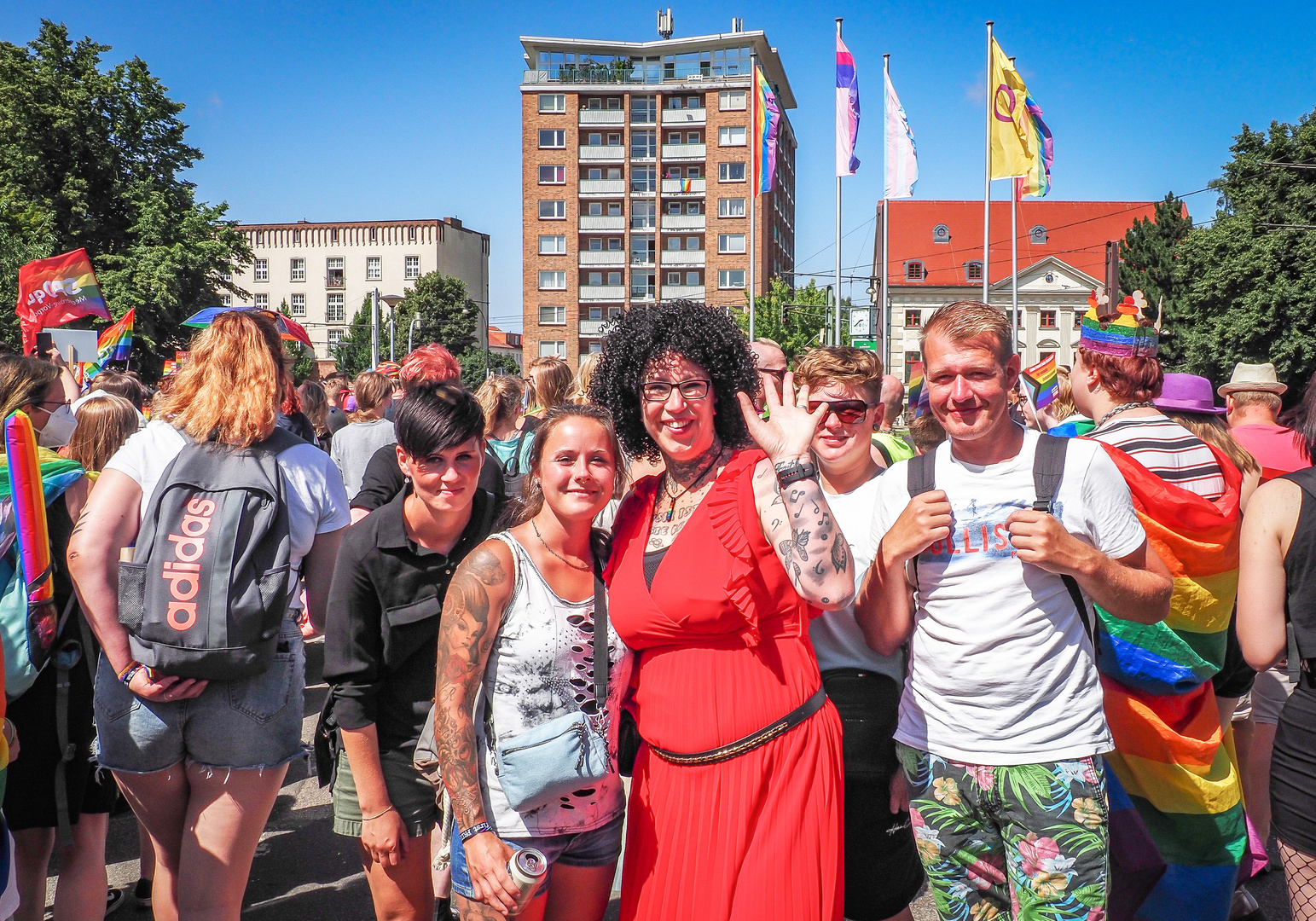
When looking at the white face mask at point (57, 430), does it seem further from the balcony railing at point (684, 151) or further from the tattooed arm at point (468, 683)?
the balcony railing at point (684, 151)

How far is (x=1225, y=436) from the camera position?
430cm

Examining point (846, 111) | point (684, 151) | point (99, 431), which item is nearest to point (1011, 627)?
point (99, 431)

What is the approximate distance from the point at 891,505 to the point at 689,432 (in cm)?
62

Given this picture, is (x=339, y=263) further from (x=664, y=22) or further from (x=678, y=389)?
(x=678, y=389)

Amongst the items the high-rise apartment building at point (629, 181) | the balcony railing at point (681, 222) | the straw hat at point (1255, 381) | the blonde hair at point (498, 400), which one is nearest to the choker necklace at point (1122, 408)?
the straw hat at point (1255, 381)

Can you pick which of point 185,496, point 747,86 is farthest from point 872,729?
point 747,86

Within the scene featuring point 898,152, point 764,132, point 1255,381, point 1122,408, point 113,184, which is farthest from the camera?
point 113,184

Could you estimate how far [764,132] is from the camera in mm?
23844

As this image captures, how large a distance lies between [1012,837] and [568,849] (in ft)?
3.67

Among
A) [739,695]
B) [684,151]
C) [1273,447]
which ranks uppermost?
[684,151]

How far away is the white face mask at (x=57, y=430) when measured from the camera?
3.51 metres

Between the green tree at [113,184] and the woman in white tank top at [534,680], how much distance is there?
3178 cm

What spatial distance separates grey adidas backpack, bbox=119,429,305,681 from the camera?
261 centimetres

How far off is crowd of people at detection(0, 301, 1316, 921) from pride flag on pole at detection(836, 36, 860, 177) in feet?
68.2
